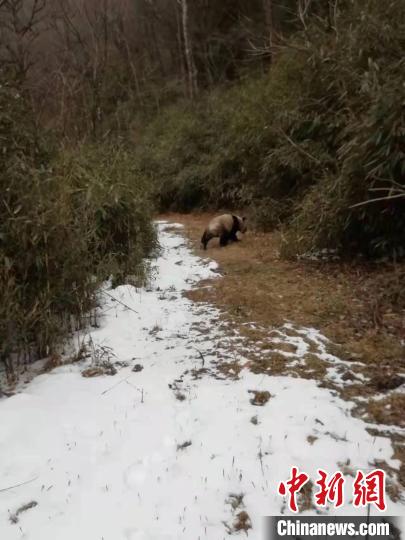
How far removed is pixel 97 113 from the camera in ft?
25.4

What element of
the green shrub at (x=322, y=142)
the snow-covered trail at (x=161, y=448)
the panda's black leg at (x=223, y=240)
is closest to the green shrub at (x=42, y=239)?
the snow-covered trail at (x=161, y=448)

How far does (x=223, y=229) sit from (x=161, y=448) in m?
4.43

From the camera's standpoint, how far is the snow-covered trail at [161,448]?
159 cm

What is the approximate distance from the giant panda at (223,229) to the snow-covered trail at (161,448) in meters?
3.34

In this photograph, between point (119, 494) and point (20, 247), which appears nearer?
point (119, 494)

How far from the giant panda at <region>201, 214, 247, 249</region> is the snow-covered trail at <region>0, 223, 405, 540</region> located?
3.34 meters

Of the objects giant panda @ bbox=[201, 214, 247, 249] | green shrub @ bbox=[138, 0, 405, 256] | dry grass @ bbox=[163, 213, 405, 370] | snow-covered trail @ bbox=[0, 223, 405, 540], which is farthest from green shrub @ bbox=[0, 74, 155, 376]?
green shrub @ bbox=[138, 0, 405, 256]

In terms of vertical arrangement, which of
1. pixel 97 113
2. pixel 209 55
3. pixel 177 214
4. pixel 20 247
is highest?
pixel 209 55

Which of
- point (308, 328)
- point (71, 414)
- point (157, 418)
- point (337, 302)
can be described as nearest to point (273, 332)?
point (308, 328)

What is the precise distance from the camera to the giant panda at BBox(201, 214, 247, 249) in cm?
602

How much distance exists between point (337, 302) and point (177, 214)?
23.2 ft

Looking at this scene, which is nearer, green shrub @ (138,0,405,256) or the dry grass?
the dry grass

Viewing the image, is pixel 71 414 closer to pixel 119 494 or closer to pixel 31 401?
pixel 31 401

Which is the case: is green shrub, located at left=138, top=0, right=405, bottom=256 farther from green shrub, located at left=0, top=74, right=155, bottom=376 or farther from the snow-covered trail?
green shrub, located at left=0, top=74, right=155, bottom=376
